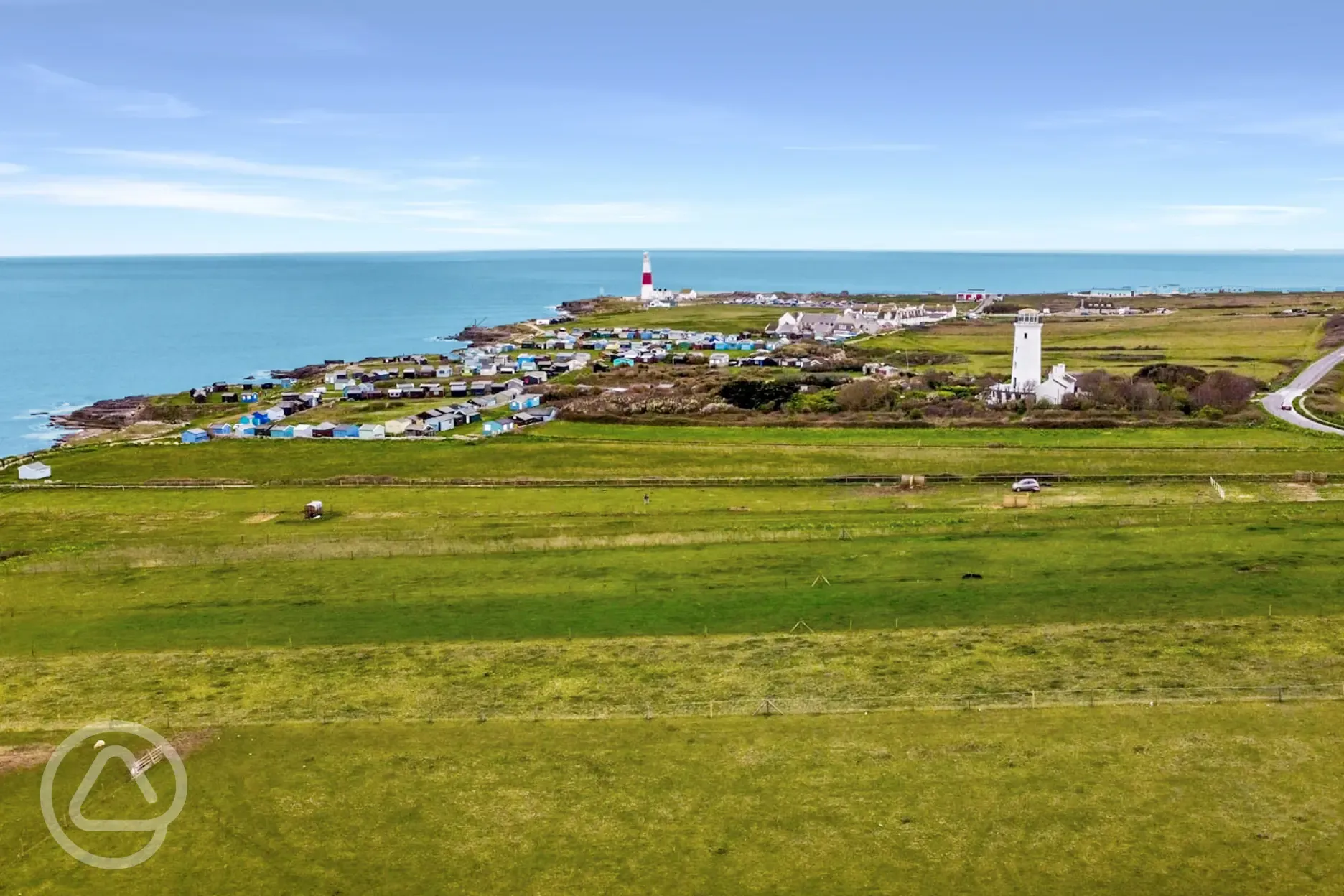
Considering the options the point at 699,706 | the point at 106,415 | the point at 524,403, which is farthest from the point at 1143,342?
the point at 106,415

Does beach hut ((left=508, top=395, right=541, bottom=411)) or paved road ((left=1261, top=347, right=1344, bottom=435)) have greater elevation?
paved road ((left=1261, top=347, right=1344, bottom=435))

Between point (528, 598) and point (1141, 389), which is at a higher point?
point (1141, 389)

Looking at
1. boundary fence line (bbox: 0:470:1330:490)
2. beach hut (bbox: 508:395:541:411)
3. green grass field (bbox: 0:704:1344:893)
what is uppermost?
beach hut (bbox: 508:395:541:411)

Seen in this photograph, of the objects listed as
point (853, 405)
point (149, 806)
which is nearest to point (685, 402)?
point (853, 405)

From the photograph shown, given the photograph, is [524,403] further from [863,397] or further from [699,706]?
[699,706]

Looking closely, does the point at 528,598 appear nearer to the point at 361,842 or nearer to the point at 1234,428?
the point at 361,842

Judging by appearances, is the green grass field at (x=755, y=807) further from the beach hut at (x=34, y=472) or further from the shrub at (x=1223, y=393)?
the shrub at (x=1223, y=393)

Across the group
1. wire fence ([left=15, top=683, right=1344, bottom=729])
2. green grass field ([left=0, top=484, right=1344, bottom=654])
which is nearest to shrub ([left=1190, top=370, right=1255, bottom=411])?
green grass field ([left=0, top=484, right=1344, bottom=654])

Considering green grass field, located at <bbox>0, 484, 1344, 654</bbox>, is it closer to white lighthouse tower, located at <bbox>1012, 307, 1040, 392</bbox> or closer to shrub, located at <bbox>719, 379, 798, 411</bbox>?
white lighthouse tower, located at <bbox>1012, 307, 1040, 392</bbox>
